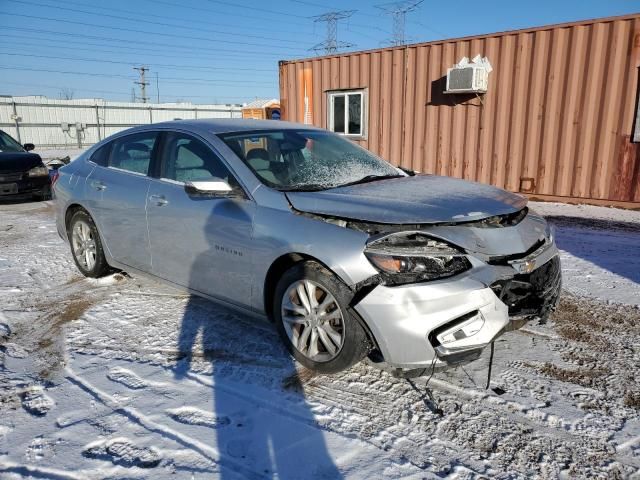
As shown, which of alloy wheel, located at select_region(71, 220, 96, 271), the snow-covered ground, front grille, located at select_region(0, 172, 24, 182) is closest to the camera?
the snow-covered ground

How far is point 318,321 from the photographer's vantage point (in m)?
2.92

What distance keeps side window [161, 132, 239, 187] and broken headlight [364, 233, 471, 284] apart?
1.21 m

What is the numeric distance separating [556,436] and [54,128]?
104 ft

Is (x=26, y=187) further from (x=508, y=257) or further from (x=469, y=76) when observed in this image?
(x=508, y=257)

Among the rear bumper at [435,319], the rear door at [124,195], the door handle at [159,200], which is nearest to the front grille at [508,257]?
the rear bumper at [435,319]

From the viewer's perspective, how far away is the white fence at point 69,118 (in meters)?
26.9

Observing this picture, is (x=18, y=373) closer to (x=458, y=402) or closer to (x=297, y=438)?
(x=297, y=438)

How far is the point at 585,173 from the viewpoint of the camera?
857cm

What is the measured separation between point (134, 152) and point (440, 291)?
309 centimetres

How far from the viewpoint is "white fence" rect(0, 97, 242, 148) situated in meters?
26.9

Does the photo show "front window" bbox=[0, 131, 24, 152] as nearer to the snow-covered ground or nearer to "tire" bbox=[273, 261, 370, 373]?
the snow-covered ground

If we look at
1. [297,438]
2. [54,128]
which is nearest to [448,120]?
[297,438]

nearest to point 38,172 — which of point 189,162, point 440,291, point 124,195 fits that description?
point 124,195

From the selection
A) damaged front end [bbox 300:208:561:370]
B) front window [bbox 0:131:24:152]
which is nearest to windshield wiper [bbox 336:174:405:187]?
damaged front end [bbox 300:208:561:370]
